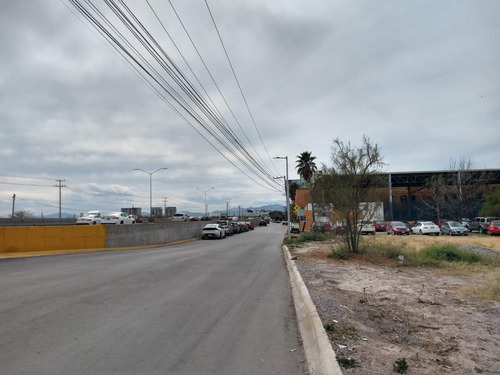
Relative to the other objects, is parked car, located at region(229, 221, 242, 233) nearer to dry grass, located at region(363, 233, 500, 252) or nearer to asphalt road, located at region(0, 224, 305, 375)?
dry grass, located at region(363, 233, 500, 252)

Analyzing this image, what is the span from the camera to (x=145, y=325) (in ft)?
21.6

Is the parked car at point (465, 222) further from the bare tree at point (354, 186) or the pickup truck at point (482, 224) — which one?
the bare tree at point (354, 186)

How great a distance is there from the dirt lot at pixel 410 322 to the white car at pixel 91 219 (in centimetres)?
2590

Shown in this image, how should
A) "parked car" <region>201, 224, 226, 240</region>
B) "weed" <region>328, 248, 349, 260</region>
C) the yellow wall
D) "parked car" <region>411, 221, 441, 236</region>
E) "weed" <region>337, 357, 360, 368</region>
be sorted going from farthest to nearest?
"parked car" <region>411, 221, 441, 236</region>
"parked car" <region>201, 224, 226, 240</region>
the yellow wall
"weed" <region>328, 248, 349, 260</region>
"weed" <region>337, 357, 360, 368</region>

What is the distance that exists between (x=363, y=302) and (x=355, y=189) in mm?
9991

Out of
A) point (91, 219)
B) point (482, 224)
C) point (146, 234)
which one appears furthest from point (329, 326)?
point (482, 224)

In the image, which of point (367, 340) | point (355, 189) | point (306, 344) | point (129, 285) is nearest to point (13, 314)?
point (129, 285)

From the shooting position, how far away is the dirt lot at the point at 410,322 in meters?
4.89

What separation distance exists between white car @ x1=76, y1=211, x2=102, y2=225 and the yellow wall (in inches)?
415

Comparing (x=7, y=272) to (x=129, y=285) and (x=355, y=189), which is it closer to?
(x=129, y=285)

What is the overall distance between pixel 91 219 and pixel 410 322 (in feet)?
103

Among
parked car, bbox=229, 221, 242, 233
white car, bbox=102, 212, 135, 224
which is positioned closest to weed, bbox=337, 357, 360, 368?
white car, bbox=102, 212, 135, 224

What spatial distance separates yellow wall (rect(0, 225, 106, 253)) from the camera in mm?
19500

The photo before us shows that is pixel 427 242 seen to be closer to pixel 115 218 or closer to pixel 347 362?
pixel 347 362
